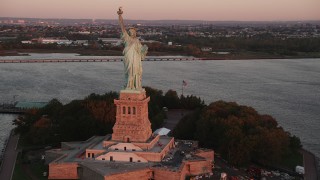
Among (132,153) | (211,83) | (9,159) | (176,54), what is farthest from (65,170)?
(176,54)

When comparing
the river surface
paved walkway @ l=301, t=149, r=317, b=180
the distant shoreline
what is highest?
paved walkway @ l=301, t=149, r=317, b=180

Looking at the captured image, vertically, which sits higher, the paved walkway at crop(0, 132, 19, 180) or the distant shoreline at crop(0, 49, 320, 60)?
the paved walkway at crop(0, 132, 19, 180)

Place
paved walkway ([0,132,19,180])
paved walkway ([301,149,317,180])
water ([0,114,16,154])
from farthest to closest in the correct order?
water ([0,114,16,154]), paved walkway ([301,149,317,180]), paved walkway ([0,132,19,180])

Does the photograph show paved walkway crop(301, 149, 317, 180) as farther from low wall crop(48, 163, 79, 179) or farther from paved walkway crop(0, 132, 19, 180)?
paved walkway crop(0, 132, 19, 180)

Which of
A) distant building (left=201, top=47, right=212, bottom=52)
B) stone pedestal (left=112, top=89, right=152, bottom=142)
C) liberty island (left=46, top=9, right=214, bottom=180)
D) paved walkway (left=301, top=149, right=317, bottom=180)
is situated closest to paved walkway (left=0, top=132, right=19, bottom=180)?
liberty island (left=46, top=9, right=214, bottom=180)

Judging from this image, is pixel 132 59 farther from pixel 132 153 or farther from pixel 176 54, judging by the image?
pixel 176 54

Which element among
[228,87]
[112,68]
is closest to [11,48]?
[112,68]
